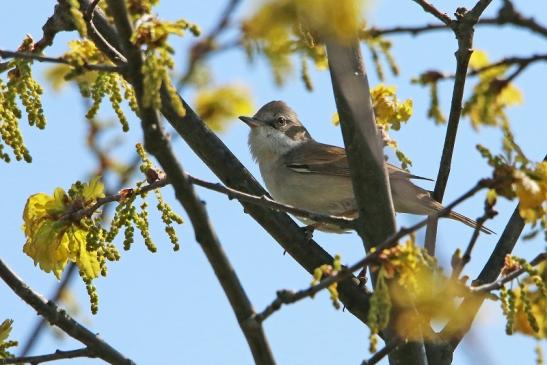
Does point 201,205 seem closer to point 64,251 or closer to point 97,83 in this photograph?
point 97,83

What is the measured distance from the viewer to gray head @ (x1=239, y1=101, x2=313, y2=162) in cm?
810

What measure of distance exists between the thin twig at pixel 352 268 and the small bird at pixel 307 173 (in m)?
3.38

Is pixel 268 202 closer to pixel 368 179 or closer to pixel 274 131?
pixel 368 179

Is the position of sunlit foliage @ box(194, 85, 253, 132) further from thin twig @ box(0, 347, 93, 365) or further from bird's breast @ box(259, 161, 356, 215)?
bird's breast @ box(259, 161, 356, 215)

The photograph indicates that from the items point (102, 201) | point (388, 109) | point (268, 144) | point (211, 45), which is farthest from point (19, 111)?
point (268, 144)

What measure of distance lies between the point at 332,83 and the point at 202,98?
28.2 inches

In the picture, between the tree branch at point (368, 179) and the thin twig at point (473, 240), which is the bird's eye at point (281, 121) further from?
the thin twig at point (473, 240)

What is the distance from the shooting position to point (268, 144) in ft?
26.8

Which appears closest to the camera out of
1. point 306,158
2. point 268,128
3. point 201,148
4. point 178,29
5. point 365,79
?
point 178,29

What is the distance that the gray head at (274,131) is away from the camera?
8102mm

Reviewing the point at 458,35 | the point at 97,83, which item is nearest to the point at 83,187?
the point at 97,83

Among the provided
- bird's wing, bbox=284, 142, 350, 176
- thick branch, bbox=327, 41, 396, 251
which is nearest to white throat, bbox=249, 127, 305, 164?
bird's wing, bbox=284, 142, 350, 176

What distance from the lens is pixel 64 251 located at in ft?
11.6

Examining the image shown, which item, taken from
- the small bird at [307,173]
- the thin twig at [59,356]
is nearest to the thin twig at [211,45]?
the thin twig at [59,356]
